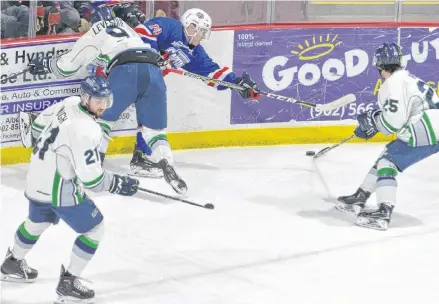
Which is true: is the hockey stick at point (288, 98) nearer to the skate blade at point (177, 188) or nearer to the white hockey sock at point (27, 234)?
the skate blade at point (177, 188)

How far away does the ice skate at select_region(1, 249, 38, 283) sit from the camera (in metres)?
4.61

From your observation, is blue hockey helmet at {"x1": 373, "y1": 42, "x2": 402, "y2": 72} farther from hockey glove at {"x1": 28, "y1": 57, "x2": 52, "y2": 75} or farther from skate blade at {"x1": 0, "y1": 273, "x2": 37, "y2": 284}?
skate blade at {"x1": 0, "y1": 273, "x2": 37, "y2": 284}

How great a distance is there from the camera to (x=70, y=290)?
4.39 m

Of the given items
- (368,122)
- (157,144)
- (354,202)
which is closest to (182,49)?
(157,144)

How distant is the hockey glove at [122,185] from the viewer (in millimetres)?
4383

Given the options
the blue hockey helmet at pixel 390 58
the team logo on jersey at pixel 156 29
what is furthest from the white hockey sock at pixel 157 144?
the blue hockey helmet at pixel 390 58

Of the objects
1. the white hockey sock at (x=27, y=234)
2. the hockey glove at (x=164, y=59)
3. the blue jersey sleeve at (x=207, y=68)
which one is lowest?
the white hockey sock at (x=27, y=234)

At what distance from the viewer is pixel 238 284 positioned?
15.7 feet

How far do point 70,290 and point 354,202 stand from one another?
2.10 m

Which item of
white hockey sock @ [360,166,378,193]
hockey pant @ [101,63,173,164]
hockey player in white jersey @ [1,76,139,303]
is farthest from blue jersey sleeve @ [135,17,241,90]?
hockey player in white jersey @ [1,76,139,303]

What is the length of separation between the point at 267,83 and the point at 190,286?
2.84 metres

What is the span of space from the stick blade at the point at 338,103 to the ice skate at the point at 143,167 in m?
1.21

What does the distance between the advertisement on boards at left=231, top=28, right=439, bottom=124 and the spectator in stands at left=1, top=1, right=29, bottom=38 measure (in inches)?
59.0

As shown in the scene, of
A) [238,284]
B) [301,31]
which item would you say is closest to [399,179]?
[301,31]
